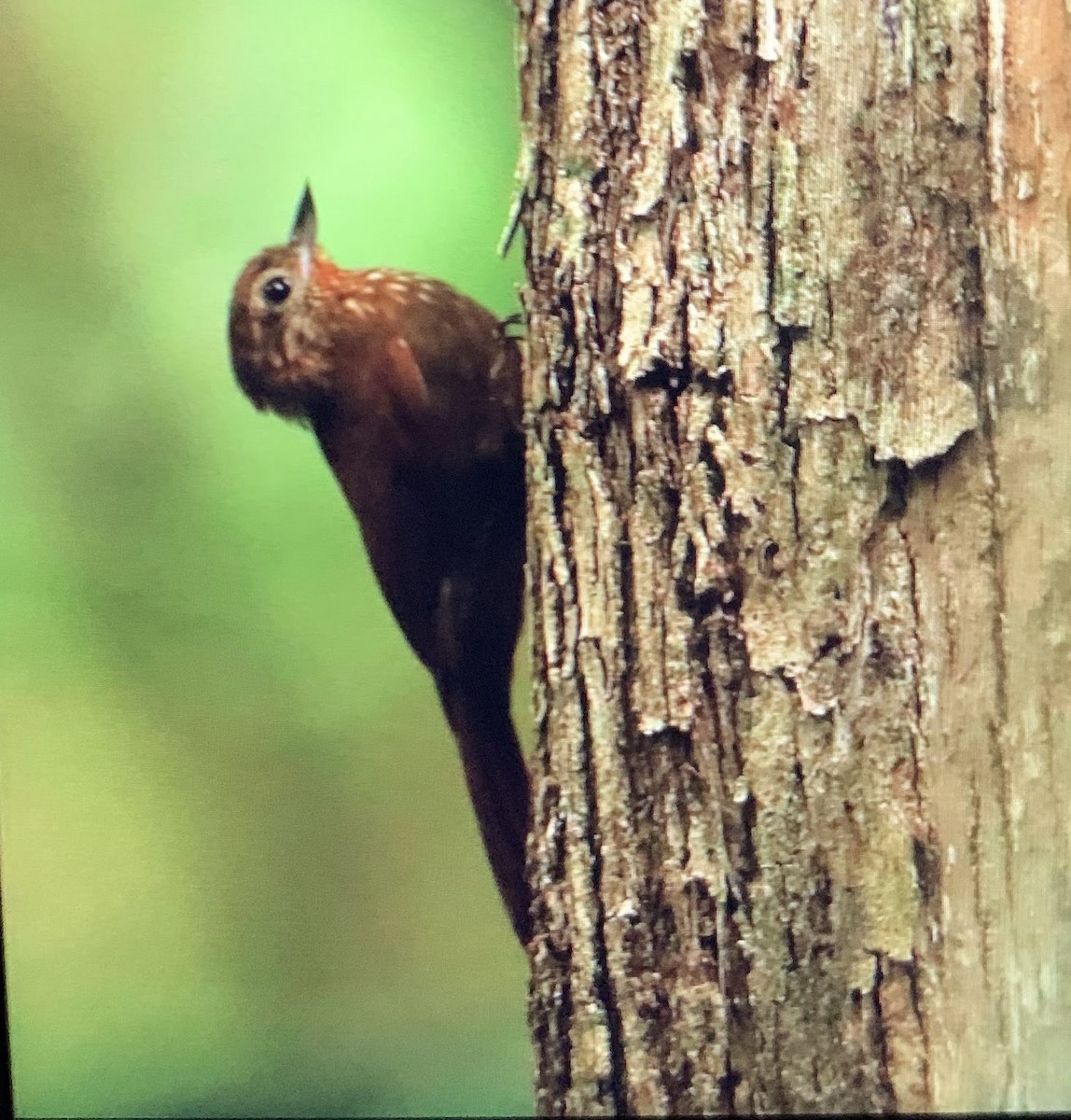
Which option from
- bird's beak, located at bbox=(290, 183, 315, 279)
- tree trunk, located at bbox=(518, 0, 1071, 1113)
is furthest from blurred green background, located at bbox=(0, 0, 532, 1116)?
tree trunk, located at bbox=(518, 0, 1071, 1113)

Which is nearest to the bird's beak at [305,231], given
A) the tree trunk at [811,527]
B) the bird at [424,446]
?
the bird at [424,446]

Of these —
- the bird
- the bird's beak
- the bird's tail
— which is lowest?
the bird's tail

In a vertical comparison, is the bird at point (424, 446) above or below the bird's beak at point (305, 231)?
below

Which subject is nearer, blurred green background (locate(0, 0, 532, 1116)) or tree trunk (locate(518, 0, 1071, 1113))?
tree trunk (locate(518, 0, 1071, 1113))

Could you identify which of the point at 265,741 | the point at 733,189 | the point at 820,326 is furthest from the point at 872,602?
the point at 265,741

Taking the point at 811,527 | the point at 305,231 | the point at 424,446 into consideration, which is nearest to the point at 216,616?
the point at 424,446

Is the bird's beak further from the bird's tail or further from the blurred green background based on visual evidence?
the bird's tail

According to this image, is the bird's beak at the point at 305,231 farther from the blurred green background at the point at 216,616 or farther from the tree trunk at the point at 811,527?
the tree trunk at the point at 811,527
